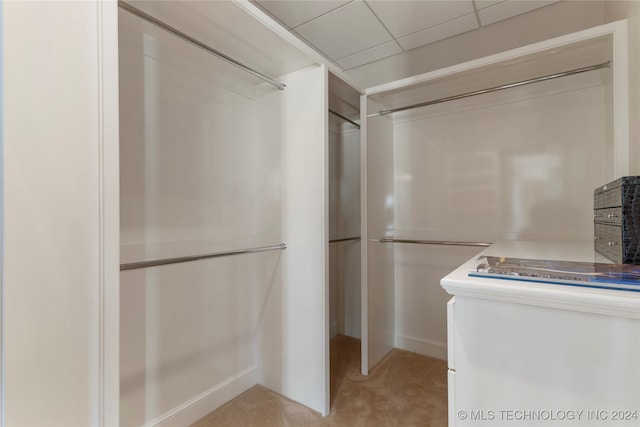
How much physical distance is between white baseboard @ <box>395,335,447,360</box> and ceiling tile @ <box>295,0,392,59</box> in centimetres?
257

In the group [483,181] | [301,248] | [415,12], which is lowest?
[301,248]

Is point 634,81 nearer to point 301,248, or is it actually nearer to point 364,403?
point 301,248

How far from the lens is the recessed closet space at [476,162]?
1798 mm

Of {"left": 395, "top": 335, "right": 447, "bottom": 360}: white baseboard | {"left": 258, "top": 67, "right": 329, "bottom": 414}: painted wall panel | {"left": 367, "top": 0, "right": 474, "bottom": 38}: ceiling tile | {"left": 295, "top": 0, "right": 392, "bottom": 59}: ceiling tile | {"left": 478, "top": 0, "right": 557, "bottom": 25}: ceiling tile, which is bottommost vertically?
{"left": 395, "top": 335, "right": 447, "bottom": 360}: white baseboard

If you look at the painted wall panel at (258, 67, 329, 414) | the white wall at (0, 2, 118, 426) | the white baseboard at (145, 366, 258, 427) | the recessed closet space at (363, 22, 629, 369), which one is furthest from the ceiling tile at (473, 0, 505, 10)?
the white baseboard at (145, 366, 258, 427)

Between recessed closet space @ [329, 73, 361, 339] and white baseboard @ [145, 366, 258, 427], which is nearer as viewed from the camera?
white baseboard @ [145, 366, 258, 427]

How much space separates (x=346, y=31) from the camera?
7.51 ft

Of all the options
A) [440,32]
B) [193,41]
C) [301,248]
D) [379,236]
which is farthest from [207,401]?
Result: [440,32]

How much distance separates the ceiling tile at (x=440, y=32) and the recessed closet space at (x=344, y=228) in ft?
2.67

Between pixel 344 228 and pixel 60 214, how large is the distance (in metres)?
2.33

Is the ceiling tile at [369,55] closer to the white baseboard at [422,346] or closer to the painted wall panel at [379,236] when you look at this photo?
the painted wall panel at [379,236]

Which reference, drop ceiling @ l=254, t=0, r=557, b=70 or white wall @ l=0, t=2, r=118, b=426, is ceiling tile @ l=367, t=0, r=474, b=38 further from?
white wall @ l=0, t=2, r=118, b=426

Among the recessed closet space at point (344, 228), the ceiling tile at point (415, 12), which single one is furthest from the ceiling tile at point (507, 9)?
the recessed closet space at point (344, 228)

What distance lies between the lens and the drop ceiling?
77.9 inches
